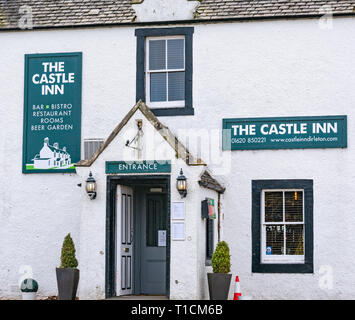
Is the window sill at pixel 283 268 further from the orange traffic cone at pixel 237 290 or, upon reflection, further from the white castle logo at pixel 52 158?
the white castle logo at pixel 52 158

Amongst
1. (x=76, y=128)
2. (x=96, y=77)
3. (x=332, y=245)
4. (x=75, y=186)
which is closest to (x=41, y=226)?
(x=75, y=186)

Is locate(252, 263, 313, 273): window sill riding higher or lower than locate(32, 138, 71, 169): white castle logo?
lower

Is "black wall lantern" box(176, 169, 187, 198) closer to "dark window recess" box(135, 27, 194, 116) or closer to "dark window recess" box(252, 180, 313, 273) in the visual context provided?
"dark window recess" box(252, 180, 313, 273)

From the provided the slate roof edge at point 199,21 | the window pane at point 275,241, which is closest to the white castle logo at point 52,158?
the slate roof edge at point 199,21

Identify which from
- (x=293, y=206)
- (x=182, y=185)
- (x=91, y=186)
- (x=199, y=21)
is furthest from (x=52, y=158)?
(x=293, y=206)

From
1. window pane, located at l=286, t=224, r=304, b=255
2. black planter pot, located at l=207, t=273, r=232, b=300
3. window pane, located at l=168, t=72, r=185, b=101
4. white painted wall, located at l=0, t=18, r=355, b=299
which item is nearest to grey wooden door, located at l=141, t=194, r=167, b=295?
white painted wall, located at l=0, t=18, r=355, b=299

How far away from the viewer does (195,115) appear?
1839 centimetres

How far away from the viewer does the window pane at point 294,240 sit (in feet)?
58.4

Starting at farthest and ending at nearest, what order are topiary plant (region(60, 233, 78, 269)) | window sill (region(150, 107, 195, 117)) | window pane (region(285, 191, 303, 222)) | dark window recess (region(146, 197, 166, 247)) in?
dark window recess (region(146, 197, 166, 247)) < window sill (region(150, 107, 195, 117)) < window pane (region(285, 191, 303, 222)) < topiary plant (region(60, 233, 78, 269))

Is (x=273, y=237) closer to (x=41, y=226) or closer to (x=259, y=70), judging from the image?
(x=259, y=70)

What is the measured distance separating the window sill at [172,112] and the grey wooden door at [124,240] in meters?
1.92

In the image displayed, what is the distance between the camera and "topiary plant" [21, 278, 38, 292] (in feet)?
57.6

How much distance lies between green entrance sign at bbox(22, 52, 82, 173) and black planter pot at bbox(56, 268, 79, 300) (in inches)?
110

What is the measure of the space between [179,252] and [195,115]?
3.56 meters
